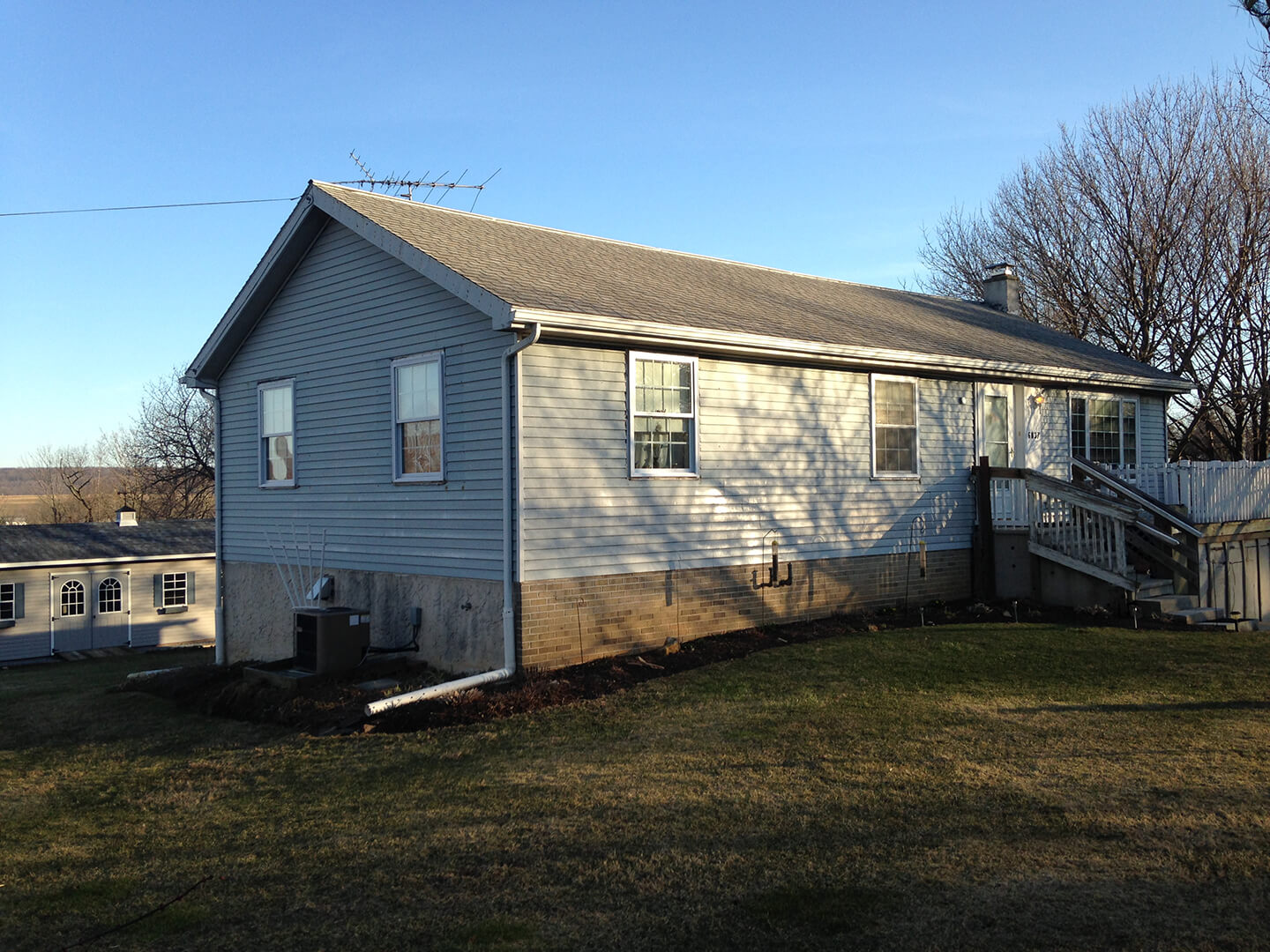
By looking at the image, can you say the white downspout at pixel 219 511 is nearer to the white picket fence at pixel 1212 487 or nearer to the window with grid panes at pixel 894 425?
the window with grid panes at pixel 894 425

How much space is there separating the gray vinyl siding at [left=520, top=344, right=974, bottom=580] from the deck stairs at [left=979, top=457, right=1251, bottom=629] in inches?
40.5

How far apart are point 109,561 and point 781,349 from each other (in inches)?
960

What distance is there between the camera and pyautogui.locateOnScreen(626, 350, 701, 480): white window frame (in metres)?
11.8

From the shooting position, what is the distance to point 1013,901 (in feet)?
16.3

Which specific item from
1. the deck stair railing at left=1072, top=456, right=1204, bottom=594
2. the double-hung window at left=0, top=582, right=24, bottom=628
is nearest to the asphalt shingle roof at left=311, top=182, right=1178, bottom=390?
the deck stair railing at left=1072, top=456, right=1204, bottom=594

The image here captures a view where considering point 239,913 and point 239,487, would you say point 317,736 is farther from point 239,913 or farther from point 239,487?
point 239,487

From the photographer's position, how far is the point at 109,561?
30.0 metres

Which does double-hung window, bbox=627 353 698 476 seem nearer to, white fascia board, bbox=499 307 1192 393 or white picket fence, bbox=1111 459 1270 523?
white fascia board, bbox=499 307 1192 393

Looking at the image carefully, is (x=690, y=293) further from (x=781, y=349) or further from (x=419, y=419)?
(x=419, y=419)

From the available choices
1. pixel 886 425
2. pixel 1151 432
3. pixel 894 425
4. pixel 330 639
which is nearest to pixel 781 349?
pixel 886 425

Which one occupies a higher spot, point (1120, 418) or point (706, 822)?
point (1120, 418)

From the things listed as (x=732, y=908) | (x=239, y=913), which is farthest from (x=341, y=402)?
(x=732, y=908)

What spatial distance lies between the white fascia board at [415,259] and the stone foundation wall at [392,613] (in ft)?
9.48

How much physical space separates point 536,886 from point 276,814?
2576 mm
